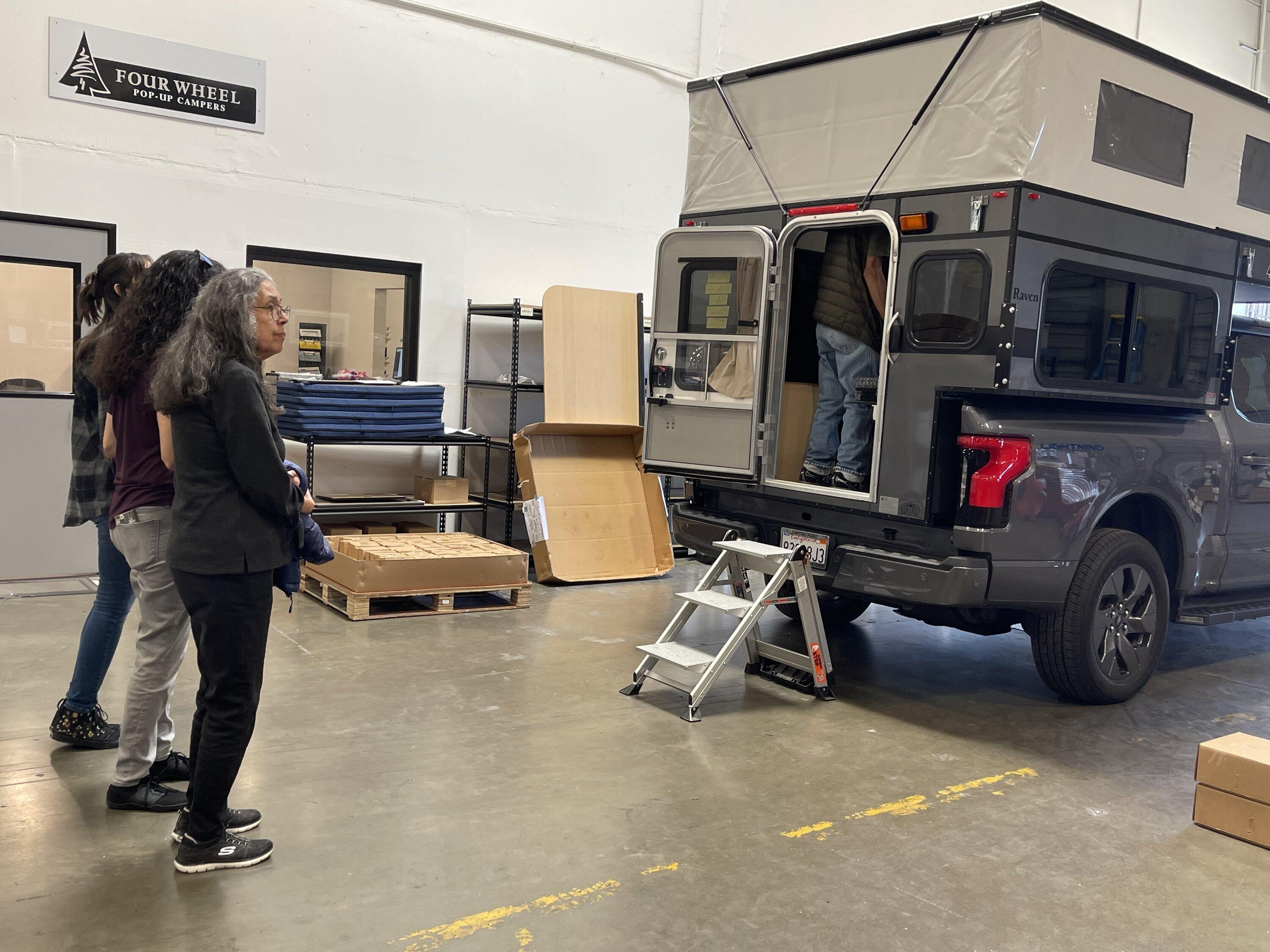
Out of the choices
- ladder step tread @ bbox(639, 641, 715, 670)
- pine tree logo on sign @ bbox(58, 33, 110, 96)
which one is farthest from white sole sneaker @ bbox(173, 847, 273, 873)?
pine tree logo on sign @ bbox(58, 33, 110, 96)

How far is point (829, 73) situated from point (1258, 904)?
13.5 feet

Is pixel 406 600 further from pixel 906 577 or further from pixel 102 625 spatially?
pixel 906 577

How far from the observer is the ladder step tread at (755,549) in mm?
5180

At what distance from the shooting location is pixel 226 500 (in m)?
3.00

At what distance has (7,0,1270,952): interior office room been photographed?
126 inches

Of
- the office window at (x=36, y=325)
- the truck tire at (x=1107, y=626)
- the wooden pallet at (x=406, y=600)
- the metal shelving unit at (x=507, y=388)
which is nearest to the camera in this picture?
the truck tire at (x=1107, y=626)

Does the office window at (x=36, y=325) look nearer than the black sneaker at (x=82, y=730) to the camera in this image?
No

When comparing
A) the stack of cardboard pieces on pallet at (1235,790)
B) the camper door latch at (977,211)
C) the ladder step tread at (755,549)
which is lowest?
the stack of cardboard pieces on pallet at (1235,790)

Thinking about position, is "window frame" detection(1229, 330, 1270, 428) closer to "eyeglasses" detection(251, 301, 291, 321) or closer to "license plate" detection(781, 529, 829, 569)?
"license plate" detection(781, 529, 829, 569)

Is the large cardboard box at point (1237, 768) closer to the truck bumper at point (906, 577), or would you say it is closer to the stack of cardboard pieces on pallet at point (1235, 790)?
the stack of cardboard pieces on pallet at point (1235, 790)

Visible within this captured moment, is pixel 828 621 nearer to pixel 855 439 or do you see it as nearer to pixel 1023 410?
pixel 855 439

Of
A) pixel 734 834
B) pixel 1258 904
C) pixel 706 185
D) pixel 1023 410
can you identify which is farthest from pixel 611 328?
pixel 1258 904

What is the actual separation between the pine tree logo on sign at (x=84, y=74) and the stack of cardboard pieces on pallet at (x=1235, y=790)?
7.31 m

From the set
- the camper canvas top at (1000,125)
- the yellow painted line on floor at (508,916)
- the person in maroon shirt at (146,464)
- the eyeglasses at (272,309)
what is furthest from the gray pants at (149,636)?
the camper canvas top at (1000,125)
